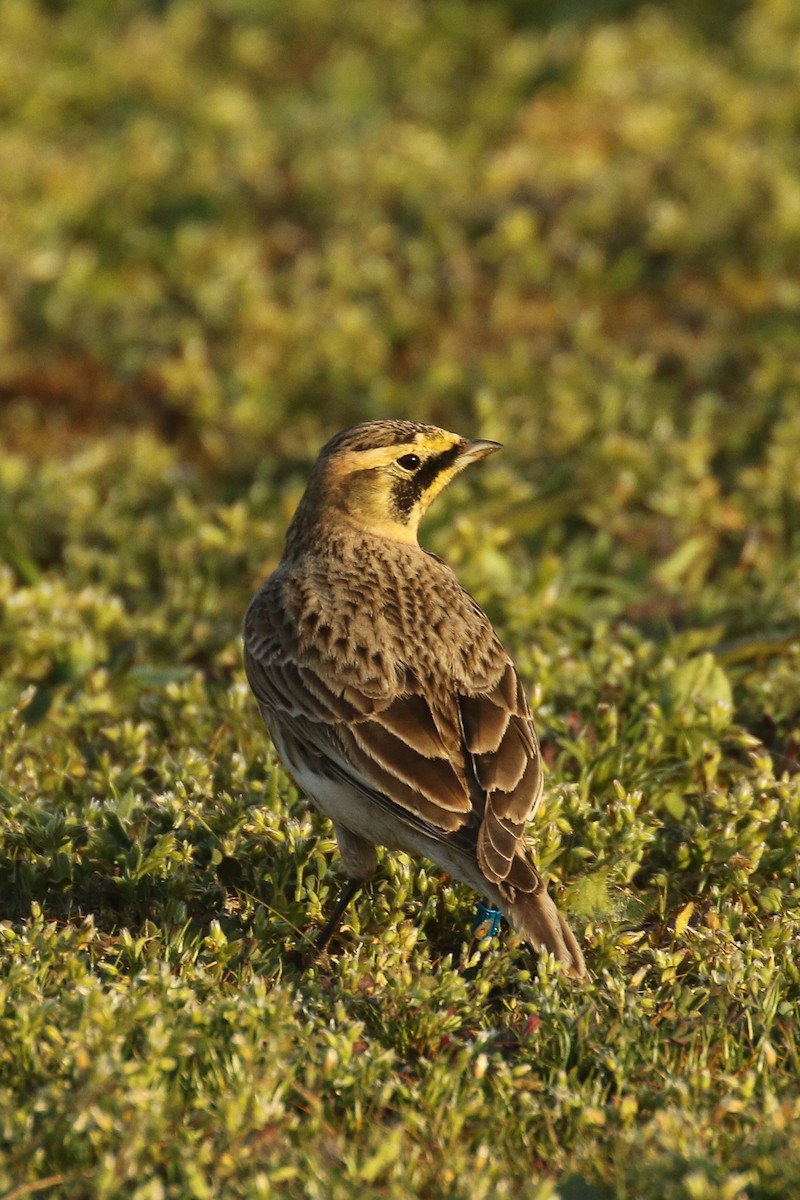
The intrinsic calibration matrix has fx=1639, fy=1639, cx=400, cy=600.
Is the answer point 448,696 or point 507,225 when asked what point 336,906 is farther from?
point 507,225

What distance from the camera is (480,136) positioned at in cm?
1270

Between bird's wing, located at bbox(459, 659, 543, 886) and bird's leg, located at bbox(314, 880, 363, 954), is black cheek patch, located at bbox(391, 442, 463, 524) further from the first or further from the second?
bird's leg, located at bbox(314, 880, 363, 954)

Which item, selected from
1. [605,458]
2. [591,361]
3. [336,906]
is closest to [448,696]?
[336,906]

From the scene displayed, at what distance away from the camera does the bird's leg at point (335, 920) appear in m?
5.34

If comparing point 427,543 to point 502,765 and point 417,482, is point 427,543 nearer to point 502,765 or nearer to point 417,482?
point 417,482

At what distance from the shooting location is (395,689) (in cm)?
550

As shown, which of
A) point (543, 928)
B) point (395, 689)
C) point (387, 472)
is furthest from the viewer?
point (387, 472)

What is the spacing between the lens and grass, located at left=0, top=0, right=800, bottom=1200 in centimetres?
443

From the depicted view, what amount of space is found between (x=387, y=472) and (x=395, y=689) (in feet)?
3.89

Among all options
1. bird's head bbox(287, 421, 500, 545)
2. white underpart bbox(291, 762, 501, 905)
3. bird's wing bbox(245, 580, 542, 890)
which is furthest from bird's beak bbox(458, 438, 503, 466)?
white underpart bbox(291, 762, 501, 905)

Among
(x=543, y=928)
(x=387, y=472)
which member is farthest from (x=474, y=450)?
(x=543, y=928)

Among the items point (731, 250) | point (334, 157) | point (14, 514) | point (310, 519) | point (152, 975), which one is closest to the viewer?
point (152, 975)

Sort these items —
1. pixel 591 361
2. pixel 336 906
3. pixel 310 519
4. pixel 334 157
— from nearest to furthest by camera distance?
pixel 336 906
pixel 310 519
pixel 591 361
pixel 334 157

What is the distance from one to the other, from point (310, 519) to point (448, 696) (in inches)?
50.4
